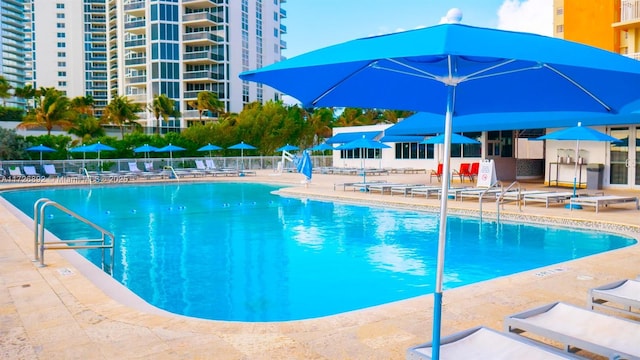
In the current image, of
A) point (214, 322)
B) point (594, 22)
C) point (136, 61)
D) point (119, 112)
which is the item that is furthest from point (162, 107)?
point (214, 322)

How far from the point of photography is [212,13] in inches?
2297

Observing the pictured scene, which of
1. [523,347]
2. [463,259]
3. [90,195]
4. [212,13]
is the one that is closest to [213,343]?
[523,347]

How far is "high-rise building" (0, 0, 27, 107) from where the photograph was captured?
12600cm

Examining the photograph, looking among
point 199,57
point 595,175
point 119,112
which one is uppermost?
point 199,57

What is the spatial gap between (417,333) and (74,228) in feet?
36.5

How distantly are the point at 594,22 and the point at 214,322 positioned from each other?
26.3 m

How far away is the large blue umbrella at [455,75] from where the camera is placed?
2850 mm

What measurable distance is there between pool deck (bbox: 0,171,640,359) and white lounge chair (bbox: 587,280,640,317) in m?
0.63

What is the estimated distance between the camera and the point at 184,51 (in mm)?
57562

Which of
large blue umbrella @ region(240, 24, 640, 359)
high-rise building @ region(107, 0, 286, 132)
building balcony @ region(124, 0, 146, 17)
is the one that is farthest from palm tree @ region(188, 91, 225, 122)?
large blue umbrella @ region(240, 24, 640, 359)

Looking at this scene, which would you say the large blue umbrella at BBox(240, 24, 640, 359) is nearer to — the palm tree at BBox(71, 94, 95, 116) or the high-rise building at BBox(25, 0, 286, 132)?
the high-rise building at BBox(25, 0, 286, 132)

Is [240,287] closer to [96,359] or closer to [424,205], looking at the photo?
[96,359]

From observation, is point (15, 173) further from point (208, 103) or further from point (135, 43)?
point (135, 43)

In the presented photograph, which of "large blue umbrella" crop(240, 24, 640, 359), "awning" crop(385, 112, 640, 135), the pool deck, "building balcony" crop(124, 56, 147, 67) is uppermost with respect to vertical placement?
"building balcony" crop(124, 56, 147, 67)
